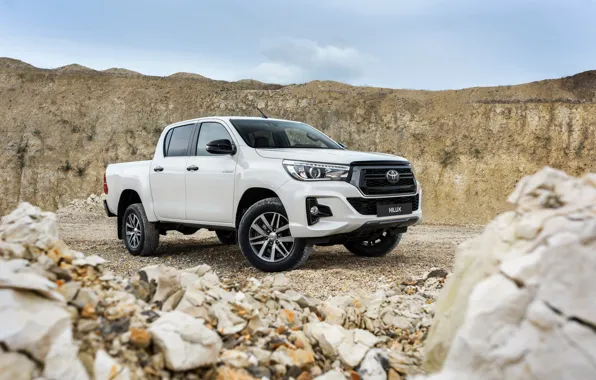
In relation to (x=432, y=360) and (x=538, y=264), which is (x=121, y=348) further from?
(x=538, y=264)

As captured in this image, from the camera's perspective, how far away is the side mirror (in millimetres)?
7589

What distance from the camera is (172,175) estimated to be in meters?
8.56

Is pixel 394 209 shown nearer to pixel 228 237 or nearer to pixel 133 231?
pixel 228 237

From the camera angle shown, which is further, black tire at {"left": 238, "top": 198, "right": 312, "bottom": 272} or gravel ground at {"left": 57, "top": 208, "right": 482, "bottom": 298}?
black tire at {"left": 238, "top": 198, "right": 312, "bottom": 272}

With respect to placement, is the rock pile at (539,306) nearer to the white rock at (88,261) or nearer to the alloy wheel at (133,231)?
the white rock at (88,261)

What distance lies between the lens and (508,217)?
10.7 ft

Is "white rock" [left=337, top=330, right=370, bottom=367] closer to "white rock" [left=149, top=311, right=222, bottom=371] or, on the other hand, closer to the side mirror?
"white rock" [left=149, top=311, right=222, bottom=371]

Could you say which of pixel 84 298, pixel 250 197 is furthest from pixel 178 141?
pixel 84 298

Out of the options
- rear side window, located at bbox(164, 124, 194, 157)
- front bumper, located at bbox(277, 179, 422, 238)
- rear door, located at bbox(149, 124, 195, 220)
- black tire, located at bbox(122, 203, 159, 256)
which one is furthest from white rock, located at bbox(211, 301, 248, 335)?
black tire, located at bbox(122, 203, 159, 256)

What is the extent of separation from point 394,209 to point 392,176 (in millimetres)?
436

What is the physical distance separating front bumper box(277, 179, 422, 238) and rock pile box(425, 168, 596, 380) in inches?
154

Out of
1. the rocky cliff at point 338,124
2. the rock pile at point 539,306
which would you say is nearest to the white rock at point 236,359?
the rock pile at point 539,306

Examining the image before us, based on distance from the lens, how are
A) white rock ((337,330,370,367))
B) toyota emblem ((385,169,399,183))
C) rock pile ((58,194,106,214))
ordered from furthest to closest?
rock pile ((58,194,106,214)), toyota emblem ((385,169,399,183)), white rock ((337,330,370,367))

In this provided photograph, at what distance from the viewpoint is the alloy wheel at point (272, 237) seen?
7.23 meters
